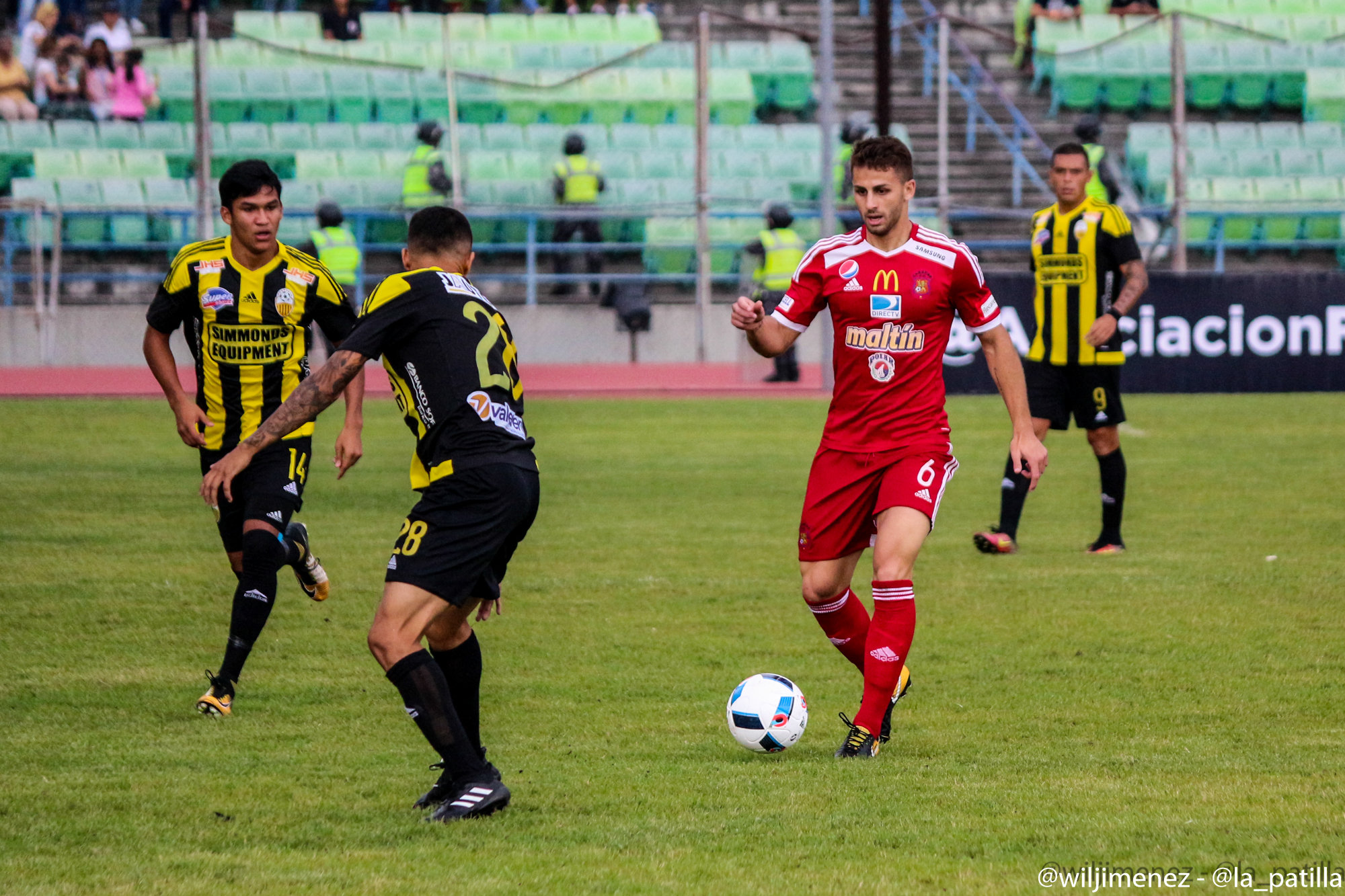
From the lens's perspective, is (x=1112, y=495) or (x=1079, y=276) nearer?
(x=1112, y=495)

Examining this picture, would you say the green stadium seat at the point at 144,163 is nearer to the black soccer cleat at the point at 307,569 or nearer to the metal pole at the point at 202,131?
the metal pole at the point at 202,131

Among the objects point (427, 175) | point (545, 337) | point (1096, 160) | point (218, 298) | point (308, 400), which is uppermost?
point (1096, 160)

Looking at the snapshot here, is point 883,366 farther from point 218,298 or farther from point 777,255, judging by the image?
point 777,255

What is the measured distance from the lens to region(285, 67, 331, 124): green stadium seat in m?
24.1

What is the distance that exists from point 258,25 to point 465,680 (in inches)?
888

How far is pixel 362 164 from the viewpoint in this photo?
23.1 m

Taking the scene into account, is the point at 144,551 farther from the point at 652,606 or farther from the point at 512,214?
the point at 512,214

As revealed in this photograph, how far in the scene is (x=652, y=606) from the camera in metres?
8.12

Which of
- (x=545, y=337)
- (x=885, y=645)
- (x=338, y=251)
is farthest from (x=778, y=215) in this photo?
(x=885, y=645)

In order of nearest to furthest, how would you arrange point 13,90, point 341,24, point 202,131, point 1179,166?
1. point 202,131
2. point 1179,166
3. point 13,90
4. point 341,24

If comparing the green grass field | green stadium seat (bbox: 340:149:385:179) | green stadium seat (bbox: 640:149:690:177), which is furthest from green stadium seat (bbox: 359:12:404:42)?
the green grass field

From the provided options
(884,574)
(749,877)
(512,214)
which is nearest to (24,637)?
(884,574)

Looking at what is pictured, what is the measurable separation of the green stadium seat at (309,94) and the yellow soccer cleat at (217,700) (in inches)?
755

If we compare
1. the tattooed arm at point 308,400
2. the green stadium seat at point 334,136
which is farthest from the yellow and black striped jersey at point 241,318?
the green stadium seat at point 334,136
